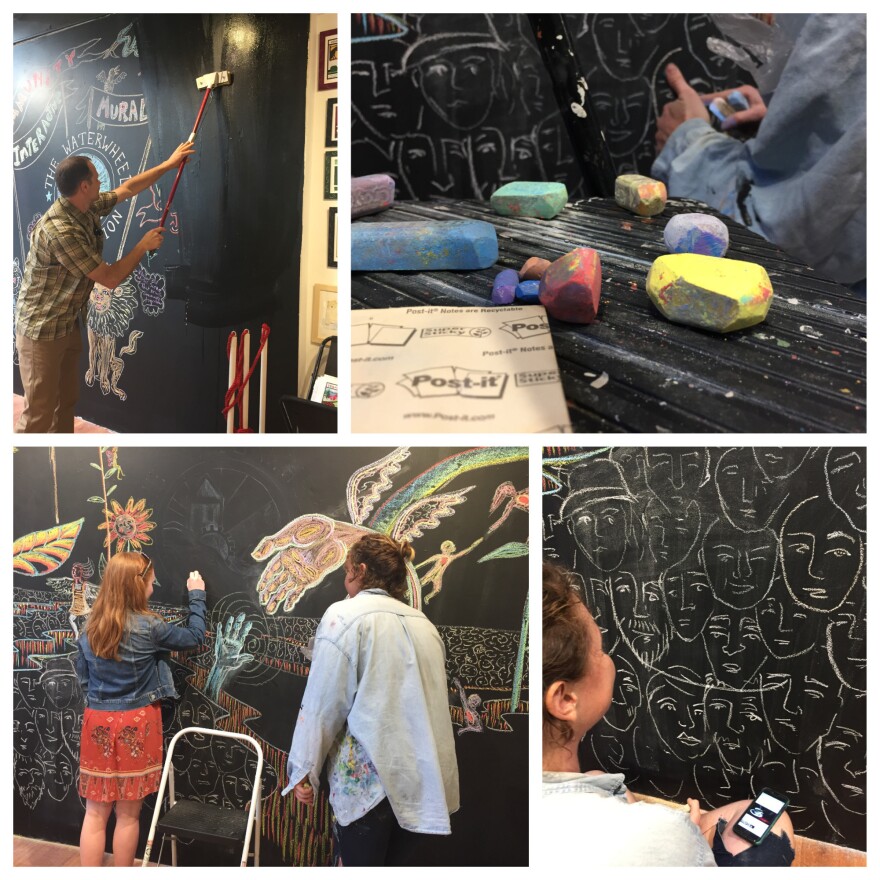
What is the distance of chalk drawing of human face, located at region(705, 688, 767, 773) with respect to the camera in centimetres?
158

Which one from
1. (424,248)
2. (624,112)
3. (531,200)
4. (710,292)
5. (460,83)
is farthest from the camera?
(624,112)

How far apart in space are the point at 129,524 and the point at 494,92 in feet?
5.06

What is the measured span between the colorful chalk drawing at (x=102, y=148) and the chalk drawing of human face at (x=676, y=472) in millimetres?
977

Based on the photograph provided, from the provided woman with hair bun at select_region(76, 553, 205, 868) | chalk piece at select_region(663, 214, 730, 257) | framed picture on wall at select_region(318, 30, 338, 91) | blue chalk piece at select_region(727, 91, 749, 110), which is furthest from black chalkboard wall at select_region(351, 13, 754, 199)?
woman with hair bun at select_region(76, 553, 205, 868)

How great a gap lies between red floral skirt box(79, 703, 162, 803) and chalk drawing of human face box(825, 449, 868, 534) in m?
1.36

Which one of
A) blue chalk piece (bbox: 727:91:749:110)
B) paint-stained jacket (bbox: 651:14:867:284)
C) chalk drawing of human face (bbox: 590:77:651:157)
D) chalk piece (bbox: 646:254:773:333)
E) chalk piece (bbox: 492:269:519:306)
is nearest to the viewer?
chalk piece (bbox: 646:254:773:333)

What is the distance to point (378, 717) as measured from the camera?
153 cm

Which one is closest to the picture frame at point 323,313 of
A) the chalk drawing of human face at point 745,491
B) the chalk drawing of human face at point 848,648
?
the chalk drawing of human face at point 745,491

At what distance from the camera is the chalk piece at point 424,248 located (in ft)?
5.10

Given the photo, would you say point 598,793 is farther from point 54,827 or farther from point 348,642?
point 54,827

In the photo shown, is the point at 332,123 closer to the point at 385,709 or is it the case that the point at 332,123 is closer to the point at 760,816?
the point at 385,709

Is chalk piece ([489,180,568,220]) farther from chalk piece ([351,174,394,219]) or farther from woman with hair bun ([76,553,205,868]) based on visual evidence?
woman with hair bun ([76,553,205,868])

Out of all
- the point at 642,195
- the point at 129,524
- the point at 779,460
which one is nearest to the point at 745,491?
the point at 779,460
